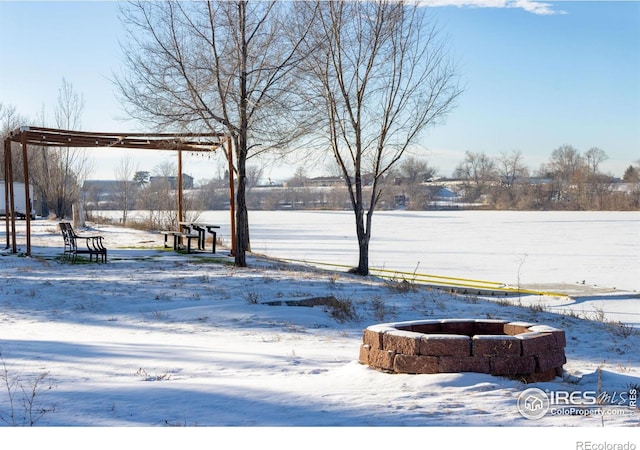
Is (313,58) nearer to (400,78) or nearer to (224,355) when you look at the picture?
(400,78)

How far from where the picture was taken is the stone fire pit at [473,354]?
18.2 ft

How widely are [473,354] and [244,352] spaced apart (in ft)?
7.93

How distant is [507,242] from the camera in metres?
32.8

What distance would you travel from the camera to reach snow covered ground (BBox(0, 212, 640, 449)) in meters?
4.69

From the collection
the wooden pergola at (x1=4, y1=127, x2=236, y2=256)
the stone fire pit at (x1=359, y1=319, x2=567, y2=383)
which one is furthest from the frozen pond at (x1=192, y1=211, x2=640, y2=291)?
the stone fire pit at (x1=359, y1=319, x2=567, y2=383)

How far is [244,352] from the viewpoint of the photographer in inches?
279

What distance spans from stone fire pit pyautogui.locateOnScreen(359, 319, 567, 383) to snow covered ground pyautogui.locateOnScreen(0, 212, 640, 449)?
0.43 feet

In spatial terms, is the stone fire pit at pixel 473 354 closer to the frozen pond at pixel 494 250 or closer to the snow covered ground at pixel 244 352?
the snow covered ground at pixel 244 352

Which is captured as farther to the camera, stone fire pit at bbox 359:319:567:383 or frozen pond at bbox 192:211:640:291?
frozen pond at bbox 192:211:640:291

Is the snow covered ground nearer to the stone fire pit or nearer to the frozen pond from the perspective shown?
the stone fire pit

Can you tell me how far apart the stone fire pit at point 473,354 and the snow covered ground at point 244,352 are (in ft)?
0.43

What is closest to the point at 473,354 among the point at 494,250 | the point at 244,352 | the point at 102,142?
the point at 244,352

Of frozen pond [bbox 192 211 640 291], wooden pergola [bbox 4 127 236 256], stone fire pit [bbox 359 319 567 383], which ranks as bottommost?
frozen pond [bbox 192 211 640 291]

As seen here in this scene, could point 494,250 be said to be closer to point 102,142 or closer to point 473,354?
point 102,142
